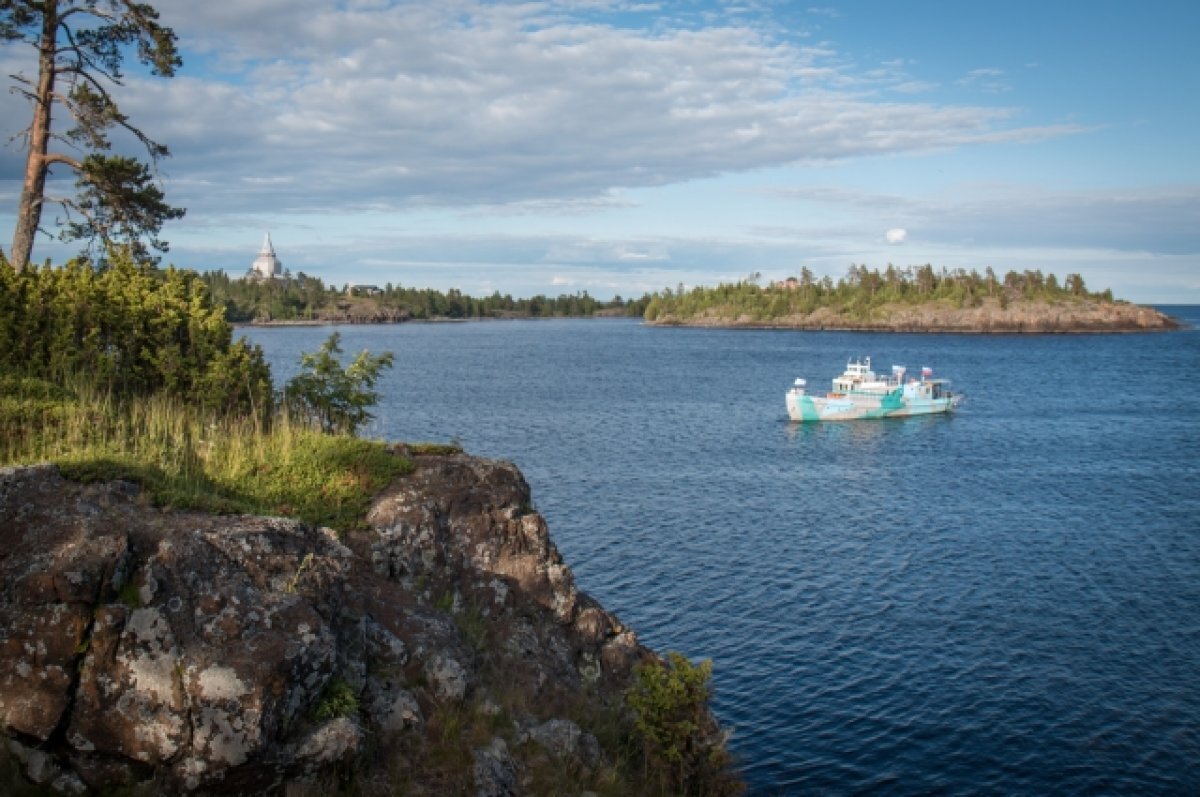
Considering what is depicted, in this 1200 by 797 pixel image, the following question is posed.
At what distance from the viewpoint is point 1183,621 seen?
2556 cm

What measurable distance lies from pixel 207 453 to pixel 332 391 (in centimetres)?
479

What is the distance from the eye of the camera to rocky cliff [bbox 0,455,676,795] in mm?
8992

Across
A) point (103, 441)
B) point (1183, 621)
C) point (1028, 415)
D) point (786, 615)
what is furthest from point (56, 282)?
point (1028, 415)

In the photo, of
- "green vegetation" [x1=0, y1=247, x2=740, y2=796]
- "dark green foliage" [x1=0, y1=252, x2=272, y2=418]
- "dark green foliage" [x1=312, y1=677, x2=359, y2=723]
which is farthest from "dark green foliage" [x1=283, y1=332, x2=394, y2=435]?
"dark green foliage" [x1=312, y1=677, x2=359, y2=723]

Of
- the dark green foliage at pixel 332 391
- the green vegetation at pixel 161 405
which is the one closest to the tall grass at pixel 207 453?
the green vegetation at pixel 161 405

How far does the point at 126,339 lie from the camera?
Answer: 699 inches

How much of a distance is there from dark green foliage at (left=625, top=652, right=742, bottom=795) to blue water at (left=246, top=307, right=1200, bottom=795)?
4.38 m

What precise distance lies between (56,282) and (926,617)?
74.2 feet

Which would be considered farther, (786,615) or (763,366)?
(763,366)

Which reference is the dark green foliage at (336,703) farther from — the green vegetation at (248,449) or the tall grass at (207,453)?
the tall grass at (207,453)

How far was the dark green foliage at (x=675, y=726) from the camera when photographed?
13.0 meters

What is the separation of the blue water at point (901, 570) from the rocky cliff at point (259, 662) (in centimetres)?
734

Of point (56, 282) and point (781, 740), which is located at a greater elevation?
point (56, 282)

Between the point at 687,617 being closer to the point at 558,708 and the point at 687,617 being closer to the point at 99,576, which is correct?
the point at 558,708
